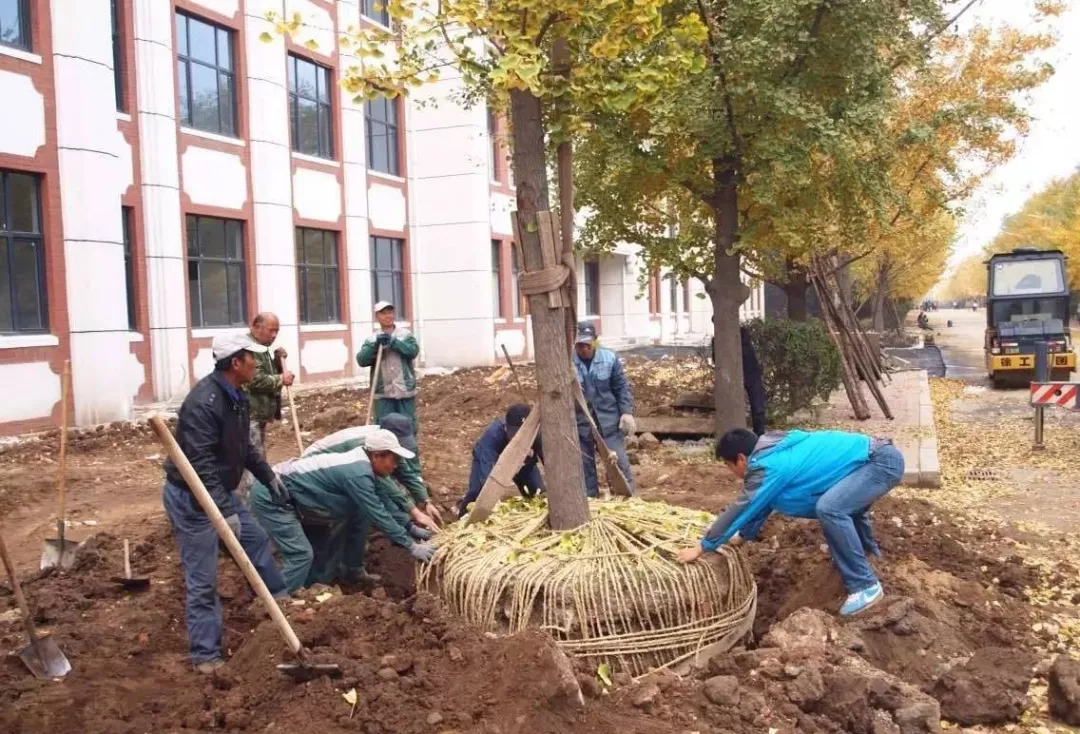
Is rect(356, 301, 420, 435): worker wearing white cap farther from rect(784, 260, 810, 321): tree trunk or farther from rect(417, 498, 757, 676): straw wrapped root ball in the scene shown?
rect(784, 260, 810, 321): tree trunk

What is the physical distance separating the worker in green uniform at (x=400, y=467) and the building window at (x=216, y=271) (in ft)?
29.7

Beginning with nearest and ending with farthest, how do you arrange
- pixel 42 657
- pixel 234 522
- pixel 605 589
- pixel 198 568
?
1. pixel 605 589
2. pixel 42 657
3. pixel 198 568
4. pixel 234 522

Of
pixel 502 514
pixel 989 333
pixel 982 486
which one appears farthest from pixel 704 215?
pixel 989 333

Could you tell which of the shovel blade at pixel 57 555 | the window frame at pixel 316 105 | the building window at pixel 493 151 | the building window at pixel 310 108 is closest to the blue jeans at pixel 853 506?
the shovel blade at pixel 57 555

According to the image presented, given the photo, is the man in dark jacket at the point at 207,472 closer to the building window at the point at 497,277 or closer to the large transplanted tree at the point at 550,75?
the large transplanted tree at the point at 550,75

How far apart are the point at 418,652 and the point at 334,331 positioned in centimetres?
1441

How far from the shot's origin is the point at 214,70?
50.6ft

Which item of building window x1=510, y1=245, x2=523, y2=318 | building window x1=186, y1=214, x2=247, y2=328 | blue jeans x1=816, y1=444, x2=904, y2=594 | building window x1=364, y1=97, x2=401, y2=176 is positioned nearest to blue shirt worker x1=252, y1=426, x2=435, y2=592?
blue jeans x1=816, y1=444, x2=904, y2=594

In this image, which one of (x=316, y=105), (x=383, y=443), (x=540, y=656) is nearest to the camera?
(x=540, y=656)

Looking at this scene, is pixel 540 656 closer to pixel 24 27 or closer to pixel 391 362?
pixel 391 362

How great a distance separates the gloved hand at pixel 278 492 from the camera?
5.21m

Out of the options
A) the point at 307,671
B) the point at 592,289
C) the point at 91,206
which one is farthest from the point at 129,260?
the point at 592,289

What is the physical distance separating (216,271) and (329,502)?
36.0ft

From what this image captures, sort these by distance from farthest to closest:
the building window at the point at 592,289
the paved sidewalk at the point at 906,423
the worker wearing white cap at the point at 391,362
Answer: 1. the building window at the point at 592,289
2. the paved sidewalk at the point at 906,423
3. the worker wearing white cap at the point at 391,362
